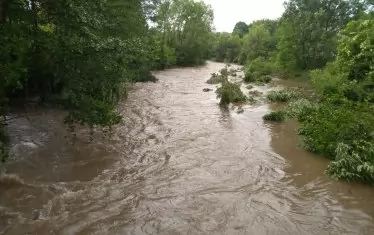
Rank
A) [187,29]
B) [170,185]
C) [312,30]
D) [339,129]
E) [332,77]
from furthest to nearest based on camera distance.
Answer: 1. [187,29]
2. [312,30]
3. [332,77]
4. [339,129]
5. [170,185]

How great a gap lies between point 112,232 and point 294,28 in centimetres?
3518

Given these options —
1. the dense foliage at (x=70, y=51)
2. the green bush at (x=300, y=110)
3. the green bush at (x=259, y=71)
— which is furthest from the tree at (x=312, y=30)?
the dense foliage at (x=70, y=51)

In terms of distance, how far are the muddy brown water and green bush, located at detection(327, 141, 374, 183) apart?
1.04ft

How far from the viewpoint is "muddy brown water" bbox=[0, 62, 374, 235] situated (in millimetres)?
7422

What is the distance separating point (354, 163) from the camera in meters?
10.1

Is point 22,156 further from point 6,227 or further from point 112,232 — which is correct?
point 112,232

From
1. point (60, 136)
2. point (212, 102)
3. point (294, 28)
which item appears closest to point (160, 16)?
point (294, 28)

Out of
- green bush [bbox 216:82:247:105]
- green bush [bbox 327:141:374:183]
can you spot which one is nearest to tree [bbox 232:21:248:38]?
green bush [bbox 216:82:247:105]

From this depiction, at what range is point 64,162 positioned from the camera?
10.5 metres

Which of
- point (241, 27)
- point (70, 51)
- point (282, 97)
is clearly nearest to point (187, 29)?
point (282, 97)

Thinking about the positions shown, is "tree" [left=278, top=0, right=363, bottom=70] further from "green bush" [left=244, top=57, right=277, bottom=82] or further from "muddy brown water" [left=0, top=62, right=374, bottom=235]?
"muddy brown water" [left=0, top=62, right=374, bottom=235]

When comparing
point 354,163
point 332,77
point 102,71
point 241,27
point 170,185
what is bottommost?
point 170,185

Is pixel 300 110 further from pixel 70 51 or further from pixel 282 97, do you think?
pixel 70 51

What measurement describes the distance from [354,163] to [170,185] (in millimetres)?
5347
